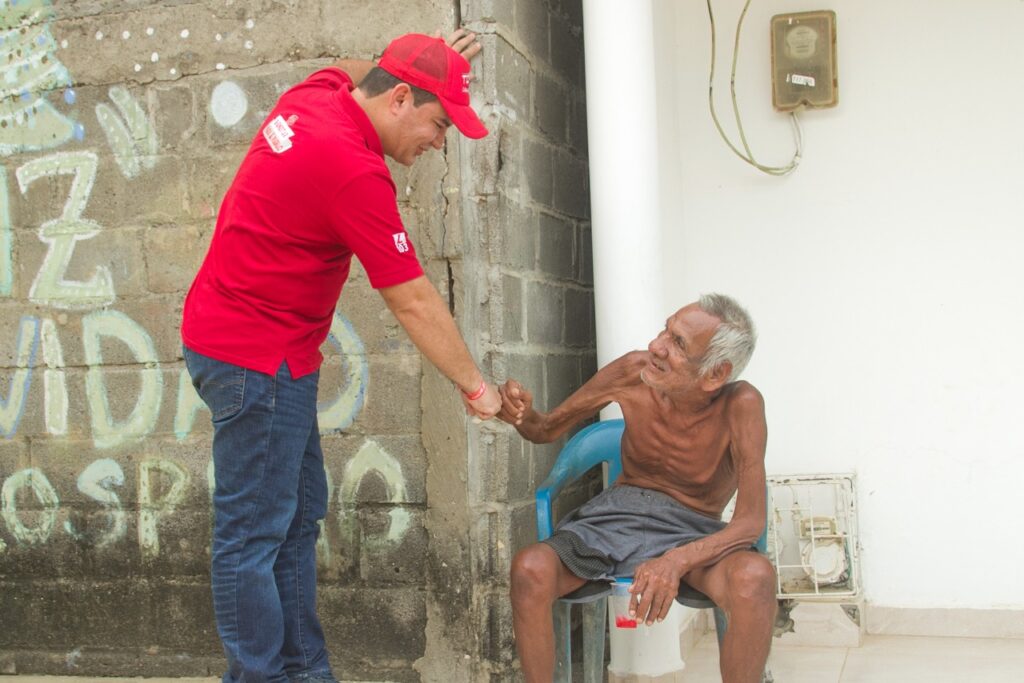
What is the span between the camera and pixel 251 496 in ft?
10.2

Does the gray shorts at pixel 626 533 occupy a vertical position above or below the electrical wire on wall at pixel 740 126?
below

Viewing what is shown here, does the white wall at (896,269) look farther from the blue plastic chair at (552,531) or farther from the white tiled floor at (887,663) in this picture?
the blue plastic chair at (552,531)

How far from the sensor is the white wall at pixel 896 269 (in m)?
4.60

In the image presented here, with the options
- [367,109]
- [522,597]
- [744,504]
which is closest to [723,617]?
[744,504]

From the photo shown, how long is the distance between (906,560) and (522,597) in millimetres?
2069

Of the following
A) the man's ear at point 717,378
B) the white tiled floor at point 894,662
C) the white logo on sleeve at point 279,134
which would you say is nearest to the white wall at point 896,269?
the white tiled floor at point 894,662

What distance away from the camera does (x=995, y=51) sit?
15.0 feet

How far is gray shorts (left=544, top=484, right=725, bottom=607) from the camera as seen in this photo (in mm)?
3383

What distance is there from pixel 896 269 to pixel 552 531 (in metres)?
1.96

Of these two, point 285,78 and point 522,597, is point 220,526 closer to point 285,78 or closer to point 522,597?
point 522,597

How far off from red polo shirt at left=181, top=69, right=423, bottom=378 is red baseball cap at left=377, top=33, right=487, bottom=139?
0.16 meters

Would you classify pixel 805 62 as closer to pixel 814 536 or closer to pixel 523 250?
pixel 523 250

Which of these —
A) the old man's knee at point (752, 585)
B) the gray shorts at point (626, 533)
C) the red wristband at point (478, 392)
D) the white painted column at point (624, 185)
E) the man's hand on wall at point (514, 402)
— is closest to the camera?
the old man's knee at point (752, 585)

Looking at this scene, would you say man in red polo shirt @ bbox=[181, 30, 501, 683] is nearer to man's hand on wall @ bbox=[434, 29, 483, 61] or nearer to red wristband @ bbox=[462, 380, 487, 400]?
red wristband @ bbox=[462, 380, 487, 400]
